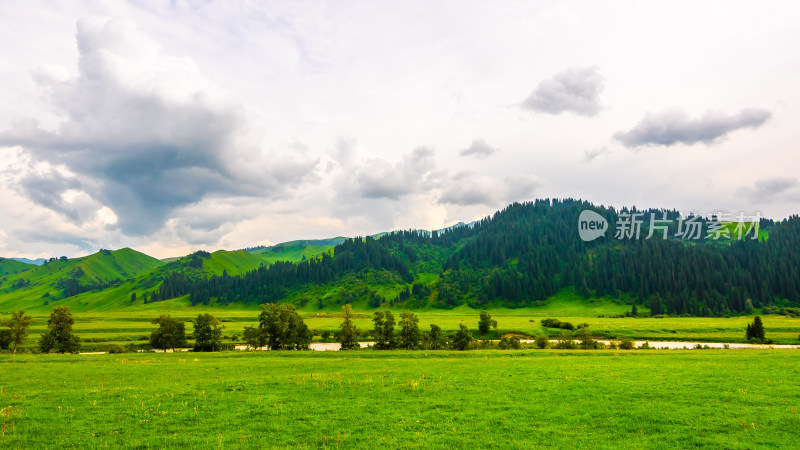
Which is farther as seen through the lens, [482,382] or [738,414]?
[482,382]

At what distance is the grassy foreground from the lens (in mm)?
19578

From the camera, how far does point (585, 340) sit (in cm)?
7350

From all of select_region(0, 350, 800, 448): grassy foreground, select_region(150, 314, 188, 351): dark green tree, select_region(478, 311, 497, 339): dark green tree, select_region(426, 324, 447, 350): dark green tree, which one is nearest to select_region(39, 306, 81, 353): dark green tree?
select_region(150, 314, 188, 351): dark green tree

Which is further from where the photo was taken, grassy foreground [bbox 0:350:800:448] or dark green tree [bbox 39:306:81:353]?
dark green tree [bbox 39:306:81:353]

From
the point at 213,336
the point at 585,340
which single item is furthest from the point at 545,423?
the point at 213,336

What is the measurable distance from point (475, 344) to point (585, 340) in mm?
21871

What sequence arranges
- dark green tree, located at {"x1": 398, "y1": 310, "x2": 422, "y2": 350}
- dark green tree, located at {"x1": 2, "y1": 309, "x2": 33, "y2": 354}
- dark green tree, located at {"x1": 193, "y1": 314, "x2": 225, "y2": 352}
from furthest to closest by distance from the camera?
dark green tree, located at {"x1": 193, "y1": 314, "x2": 225, "y2": 352}, dark green tree, located at {"x1": 398, "y1": 310, "x2": 422, "y2": 350}, dark green tree, located at {"x1": 2, "y1": 309, "x2": 33, "y2": 354}

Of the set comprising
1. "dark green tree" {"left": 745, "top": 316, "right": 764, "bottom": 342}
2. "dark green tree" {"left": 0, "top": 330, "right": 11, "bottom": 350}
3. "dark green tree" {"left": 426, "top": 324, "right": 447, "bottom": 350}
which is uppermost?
"dark green tree" {"left": 0, "top": 330, "right": 11, "bottom": 350}

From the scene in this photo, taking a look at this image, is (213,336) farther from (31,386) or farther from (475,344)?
(475,344)

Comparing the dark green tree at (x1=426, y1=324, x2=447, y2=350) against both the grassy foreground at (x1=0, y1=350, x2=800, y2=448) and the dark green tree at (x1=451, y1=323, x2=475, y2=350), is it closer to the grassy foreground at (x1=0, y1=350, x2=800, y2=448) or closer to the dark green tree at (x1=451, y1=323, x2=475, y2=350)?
the dark green tree at (x1=451, y1=323, x2=475, y2=350)

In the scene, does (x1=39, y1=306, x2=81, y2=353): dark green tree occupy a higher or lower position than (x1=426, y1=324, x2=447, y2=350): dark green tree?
higher

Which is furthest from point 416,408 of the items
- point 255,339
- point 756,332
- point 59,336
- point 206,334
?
point 756,332

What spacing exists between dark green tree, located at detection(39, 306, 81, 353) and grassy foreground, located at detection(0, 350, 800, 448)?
41.2 meters

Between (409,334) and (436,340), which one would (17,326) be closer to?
(409,334)
